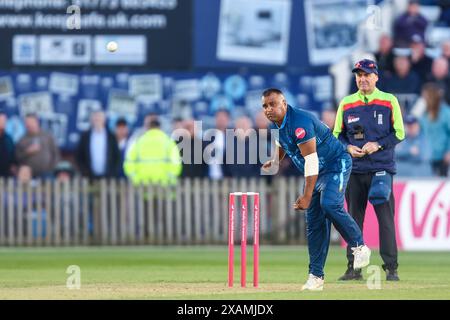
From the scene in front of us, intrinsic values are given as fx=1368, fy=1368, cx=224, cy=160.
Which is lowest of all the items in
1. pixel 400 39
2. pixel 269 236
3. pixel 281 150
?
pixel 269 236

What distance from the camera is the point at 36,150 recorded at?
2736 centimetres

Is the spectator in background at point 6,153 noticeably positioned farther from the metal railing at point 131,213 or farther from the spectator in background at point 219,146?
the spectator in background at point 219,146

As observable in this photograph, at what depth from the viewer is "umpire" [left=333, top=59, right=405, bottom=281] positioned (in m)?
16.4

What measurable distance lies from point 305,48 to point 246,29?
130 cm

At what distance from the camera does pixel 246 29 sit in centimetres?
2822

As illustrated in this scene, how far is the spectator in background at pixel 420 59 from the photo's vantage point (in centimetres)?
2783

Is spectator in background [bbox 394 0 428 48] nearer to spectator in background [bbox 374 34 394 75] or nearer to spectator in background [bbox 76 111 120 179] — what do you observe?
spectator in background [bbox 374 34 394 75]

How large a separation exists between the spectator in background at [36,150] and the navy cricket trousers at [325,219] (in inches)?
524

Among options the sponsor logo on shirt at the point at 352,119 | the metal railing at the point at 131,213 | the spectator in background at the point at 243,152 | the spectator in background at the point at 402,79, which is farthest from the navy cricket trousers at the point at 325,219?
the spectator in background at the point at 402,79

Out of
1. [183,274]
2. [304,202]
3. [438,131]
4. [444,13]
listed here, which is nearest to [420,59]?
[444,13]

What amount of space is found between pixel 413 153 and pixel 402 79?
152 cm

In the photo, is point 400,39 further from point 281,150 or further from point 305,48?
point 281,150

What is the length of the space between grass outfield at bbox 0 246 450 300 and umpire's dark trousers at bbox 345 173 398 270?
0.41 meters
